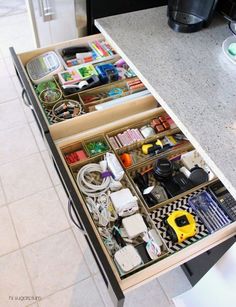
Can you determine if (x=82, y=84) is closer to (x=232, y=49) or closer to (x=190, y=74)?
(x=190, y=74)

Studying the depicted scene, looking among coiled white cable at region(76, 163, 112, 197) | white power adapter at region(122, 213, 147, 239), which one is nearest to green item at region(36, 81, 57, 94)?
coiled white cable at region(76, 163, 112, 197)

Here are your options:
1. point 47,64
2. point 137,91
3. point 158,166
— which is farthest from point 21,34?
point 158,166

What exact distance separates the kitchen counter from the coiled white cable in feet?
0.98

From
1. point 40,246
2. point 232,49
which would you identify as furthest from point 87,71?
point 40,246

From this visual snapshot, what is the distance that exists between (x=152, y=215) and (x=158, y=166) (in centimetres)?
16

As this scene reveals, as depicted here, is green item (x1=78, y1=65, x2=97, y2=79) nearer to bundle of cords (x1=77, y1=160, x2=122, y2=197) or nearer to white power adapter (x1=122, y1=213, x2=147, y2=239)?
bundle of cords (x1=77, y1=160, x2=122, y2=197)

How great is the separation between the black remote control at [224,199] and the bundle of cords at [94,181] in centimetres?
30

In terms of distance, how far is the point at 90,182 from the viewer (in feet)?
3.10

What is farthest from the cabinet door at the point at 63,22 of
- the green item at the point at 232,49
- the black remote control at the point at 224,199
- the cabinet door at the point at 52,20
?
the black remote control at the point at 224,199

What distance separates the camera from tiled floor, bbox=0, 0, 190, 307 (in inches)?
48.3

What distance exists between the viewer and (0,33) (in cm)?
247

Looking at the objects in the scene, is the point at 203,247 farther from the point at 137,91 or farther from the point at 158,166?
the point at 137,91

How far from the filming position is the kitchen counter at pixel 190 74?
0.77 metres

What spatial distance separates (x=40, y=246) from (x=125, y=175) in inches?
26.5
